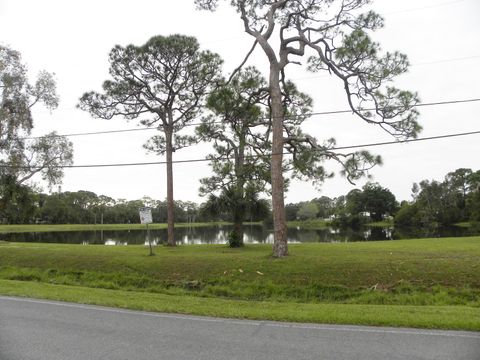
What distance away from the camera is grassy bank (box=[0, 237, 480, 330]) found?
330 inches

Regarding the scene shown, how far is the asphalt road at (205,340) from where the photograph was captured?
5348 millimetres

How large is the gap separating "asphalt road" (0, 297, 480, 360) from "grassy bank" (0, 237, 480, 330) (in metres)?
0.77

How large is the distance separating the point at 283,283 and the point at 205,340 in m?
6.55

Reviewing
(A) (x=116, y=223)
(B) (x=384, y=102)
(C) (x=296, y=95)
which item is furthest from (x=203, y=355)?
(A) (x=116, y=223)

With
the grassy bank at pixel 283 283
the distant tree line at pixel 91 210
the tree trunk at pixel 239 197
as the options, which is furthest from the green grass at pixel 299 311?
the distant tree line at pixel 91 210

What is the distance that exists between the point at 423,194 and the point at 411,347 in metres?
105

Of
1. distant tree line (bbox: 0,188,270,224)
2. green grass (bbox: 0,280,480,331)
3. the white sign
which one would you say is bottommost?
green grass (bbox: 0,280,480,331)

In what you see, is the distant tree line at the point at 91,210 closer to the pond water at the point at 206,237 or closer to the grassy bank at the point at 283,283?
the pond water at the point at 206,237

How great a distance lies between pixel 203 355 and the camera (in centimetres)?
535

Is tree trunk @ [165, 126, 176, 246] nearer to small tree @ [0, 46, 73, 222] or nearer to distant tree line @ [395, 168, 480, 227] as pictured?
small tree @ [0, 46, 73, 222]

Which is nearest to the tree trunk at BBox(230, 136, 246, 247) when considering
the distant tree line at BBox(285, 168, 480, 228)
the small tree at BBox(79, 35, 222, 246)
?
the small tree at BBox(79, 35, 222, 246)

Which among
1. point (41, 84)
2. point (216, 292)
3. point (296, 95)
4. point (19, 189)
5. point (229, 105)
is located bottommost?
point (216, 292)

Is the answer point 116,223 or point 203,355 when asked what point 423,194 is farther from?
point 203,355

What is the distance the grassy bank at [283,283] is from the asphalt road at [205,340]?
2.54 feet
